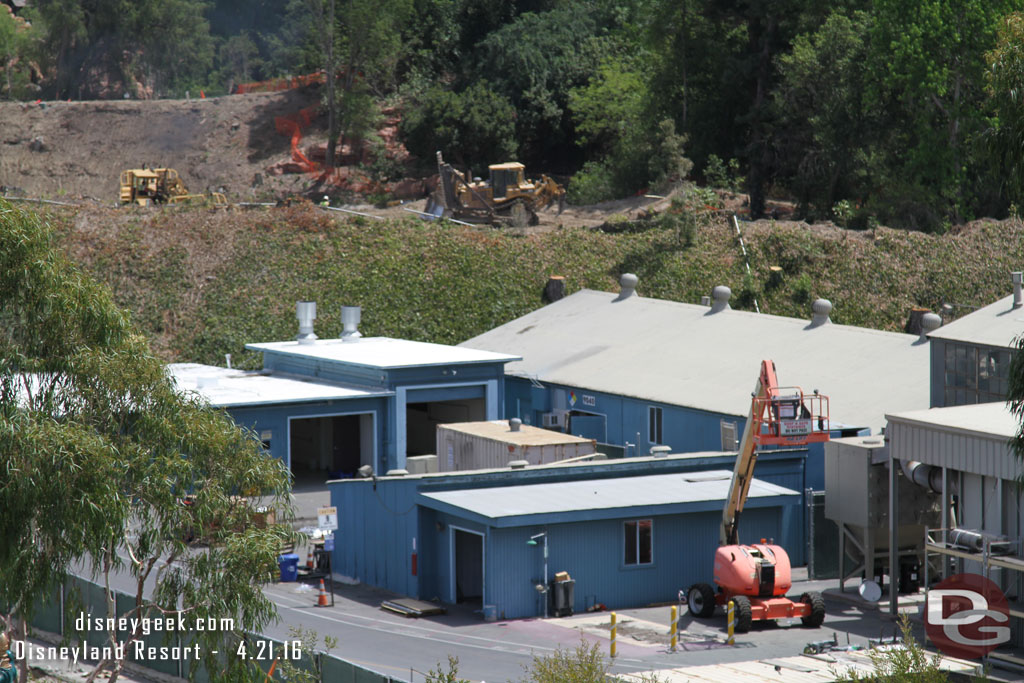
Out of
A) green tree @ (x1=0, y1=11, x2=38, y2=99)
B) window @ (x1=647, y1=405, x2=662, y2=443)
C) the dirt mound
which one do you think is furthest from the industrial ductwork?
green tree @ (x1=0, y1=11, x2=38, y2=99)

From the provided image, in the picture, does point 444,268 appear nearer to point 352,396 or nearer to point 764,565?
point 352,396

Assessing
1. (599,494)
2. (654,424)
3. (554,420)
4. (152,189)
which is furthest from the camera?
(152,189)

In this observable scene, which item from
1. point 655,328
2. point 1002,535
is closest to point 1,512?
point 1002,535

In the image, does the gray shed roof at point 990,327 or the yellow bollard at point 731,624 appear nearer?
the yellow bollard at point 731,624

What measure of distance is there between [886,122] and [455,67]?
32.0 m

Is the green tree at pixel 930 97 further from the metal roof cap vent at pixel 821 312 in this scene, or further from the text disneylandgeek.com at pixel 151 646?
the text disneylandgeek.com at pixel 151 646

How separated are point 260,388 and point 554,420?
913cm

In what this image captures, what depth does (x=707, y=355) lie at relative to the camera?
43.6 metres

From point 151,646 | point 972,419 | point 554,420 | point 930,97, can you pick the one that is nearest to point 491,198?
point 930,97

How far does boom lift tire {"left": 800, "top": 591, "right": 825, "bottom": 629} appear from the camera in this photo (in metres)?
28.2

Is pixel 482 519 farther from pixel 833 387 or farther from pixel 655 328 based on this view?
pixel 655 328

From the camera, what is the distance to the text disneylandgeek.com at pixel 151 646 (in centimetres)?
2062

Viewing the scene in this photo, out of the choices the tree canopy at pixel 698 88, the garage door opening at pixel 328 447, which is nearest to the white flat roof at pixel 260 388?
the garage door opening at pixel 328 447

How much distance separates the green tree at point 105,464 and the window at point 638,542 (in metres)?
10.5
